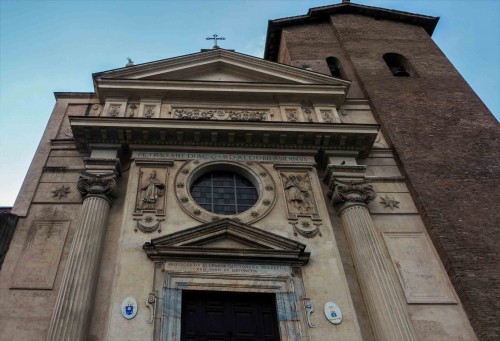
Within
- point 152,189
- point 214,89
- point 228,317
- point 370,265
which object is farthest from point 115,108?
point 370,265

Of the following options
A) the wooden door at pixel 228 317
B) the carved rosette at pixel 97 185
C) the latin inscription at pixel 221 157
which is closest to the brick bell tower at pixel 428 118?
the latin inscription at pixel 221 157

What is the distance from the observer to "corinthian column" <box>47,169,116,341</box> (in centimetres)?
927

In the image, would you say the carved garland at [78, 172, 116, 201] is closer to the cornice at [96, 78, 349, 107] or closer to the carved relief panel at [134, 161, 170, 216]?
the carved relief panel at [134, 161, 170, 216]

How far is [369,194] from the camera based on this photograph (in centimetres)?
1263

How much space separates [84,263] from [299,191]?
5.63 metres

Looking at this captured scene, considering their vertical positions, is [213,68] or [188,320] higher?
[213,68]

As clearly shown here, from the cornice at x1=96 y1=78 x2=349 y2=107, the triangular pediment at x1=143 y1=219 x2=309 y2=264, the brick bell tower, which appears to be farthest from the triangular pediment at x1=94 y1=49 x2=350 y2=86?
the triangular pediment at x1=143 y1=219 x2=309 y2=264

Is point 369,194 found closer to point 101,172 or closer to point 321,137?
point 321,137

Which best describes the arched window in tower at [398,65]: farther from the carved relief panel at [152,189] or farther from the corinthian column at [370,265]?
the carved relief panel at [152,189]

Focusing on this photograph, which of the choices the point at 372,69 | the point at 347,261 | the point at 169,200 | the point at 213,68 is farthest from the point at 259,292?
the point at 372,69

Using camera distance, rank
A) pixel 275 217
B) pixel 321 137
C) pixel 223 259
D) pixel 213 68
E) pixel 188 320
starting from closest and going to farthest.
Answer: pixel 188 320 < pixel 223 259 < pixel 275 217 < pixel 321 137 < pixel 213 68

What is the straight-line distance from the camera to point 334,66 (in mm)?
20672

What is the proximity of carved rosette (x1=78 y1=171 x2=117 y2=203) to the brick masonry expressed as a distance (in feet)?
26.3

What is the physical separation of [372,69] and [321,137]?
6466 millimetres
